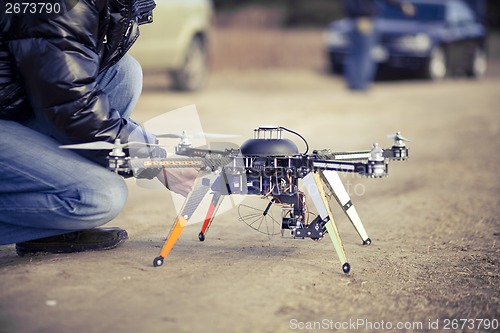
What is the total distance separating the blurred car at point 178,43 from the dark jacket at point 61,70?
839cm

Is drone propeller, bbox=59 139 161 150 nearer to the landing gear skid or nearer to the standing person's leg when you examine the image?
the landing gear skid

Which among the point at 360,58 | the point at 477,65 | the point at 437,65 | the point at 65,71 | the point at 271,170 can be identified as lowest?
the point at 477,65

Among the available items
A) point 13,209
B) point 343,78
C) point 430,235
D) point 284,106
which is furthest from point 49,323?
point 343,78

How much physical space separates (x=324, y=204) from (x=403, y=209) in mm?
2237

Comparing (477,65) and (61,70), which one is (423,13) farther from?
(61,70)

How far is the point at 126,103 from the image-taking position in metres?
4.64

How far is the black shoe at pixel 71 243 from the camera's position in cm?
433

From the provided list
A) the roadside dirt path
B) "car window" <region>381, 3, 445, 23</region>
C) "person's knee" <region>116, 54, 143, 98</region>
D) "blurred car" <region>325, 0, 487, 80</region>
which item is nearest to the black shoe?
the roadside dirt path

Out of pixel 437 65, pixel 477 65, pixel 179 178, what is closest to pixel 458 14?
pixel 477 65

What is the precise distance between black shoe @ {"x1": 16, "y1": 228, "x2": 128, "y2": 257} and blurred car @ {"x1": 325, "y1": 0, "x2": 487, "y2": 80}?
1195 centimetres

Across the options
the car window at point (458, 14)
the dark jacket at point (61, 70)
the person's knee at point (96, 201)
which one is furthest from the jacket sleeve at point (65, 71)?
the car window at point (458, 14)

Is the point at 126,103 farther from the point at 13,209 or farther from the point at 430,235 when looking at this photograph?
the point at 430,235

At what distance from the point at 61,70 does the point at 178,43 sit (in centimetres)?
1016

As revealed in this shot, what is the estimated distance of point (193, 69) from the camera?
14773 mm
